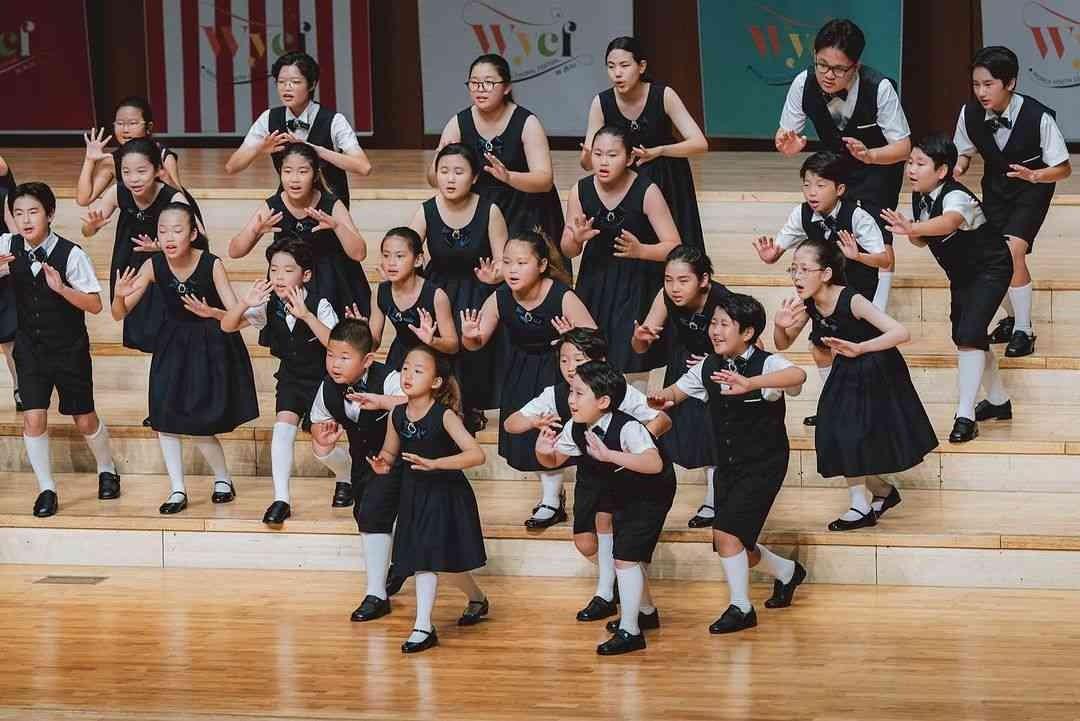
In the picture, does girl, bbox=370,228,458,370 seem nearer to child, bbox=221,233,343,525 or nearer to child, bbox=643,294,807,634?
child, bbox=221,233,343,525

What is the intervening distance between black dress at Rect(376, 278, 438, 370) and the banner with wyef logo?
5.26 m

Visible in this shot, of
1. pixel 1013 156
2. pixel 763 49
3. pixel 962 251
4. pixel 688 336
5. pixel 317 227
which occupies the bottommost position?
pixel 688 336

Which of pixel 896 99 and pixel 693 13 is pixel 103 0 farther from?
pixel 896 99

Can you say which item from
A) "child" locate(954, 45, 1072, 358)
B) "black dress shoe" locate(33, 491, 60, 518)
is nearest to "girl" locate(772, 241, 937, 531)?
"child" locate(954, 45, 1072, 358)

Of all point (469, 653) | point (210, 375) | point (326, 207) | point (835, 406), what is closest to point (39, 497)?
point (210, 375)

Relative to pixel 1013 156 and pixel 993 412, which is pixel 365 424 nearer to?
pixel 993 412

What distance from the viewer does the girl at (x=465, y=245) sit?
5777 mm

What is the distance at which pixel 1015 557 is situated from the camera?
5367 millimetres

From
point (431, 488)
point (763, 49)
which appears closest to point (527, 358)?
point (431, 488)

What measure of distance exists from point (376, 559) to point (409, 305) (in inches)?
34.9

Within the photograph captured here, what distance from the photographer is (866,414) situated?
5.45 meters

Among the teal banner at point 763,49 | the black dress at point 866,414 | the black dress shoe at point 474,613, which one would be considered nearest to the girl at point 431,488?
the black dress shoe at point 474,613

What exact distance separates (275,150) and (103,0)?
244 inches

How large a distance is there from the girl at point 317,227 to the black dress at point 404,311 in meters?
0.28
